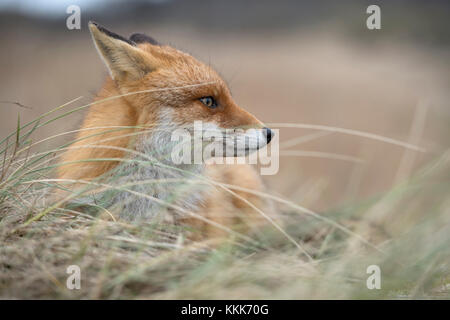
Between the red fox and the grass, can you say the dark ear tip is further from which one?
the grass

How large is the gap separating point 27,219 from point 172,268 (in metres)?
0.77

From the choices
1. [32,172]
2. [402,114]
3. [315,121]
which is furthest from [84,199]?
[402,114]

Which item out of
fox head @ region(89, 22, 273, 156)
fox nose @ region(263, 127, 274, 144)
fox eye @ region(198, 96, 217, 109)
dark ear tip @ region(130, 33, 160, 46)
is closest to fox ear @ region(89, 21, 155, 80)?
fox head @ region(89, 22, 273, 156)

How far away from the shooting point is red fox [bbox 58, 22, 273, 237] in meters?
2.38

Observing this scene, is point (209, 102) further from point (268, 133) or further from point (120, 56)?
point (120, 56)

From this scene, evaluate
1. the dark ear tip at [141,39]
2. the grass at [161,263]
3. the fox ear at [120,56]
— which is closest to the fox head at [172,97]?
the fox ear at [120,56]

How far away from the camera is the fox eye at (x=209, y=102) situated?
2.63 meters

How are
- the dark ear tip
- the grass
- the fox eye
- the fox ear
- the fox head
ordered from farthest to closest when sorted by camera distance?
the dark ear tip < the fox eye < the fox head < the fox ear < the grass

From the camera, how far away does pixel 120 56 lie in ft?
8.11

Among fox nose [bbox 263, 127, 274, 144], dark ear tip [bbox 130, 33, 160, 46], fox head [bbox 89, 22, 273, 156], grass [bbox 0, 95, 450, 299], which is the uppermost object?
dark ear tip [bbox 130, 33, 160, 46]

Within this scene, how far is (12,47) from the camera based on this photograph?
1183 centimetres

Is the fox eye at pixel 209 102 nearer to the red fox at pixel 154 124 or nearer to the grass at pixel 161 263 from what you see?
the red fox at pixel 154 124

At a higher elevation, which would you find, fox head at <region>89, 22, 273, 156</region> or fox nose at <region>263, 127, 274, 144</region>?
fox head at <region>89, 22, 273, 156</region>
